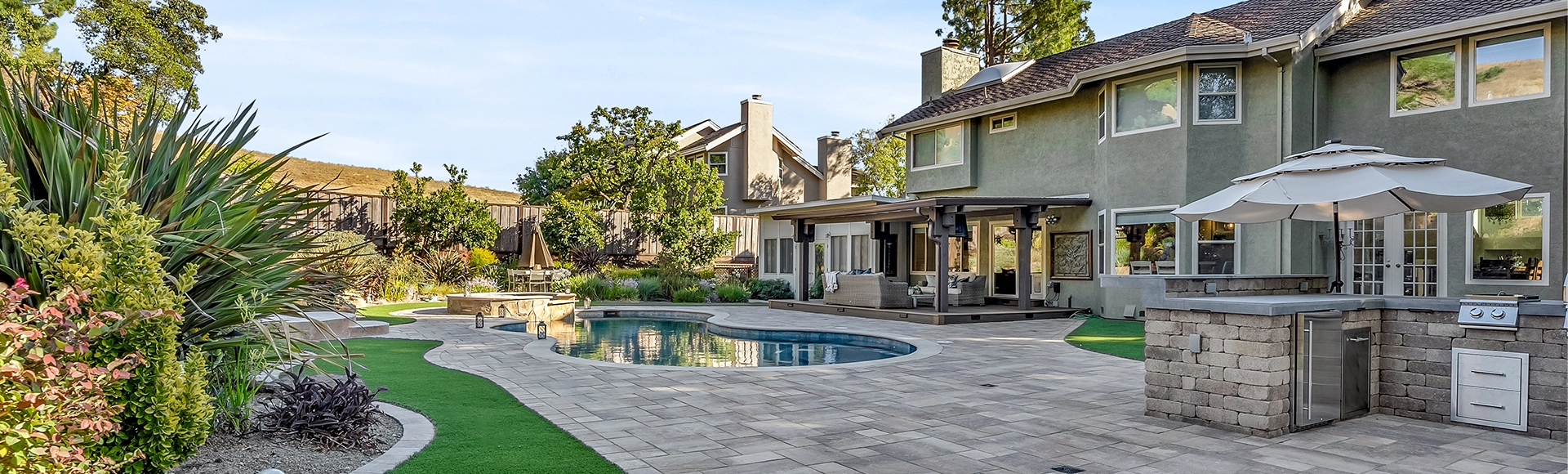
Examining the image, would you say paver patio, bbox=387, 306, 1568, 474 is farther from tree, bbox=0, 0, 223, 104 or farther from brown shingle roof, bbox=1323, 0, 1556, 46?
tree, bbox=0, 0, 223, 104

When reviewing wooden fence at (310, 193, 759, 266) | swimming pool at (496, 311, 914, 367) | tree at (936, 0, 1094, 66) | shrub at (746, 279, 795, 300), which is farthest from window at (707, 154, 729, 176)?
swimming pool at (496, 311, 914, 367)

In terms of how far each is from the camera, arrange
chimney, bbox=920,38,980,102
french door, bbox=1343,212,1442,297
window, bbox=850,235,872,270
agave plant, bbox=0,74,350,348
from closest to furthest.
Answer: agave plant, bbox=0,74,350,348 → french door, bbox=1343,212,1442,297 → window, bbox=850,235,872,270 → chimney, bbox=920,38,980,102

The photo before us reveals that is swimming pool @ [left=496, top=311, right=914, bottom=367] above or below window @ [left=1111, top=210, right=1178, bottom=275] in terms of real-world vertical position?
below

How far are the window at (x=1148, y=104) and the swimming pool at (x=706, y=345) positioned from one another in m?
6.40

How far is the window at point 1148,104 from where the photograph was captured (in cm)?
1439

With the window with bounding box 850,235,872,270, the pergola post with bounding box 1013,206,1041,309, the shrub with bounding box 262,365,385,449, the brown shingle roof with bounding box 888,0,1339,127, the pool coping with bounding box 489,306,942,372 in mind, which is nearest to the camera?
the shrub with bounding box 262,365,385,449

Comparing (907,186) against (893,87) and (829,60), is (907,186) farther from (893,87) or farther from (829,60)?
(893,87)

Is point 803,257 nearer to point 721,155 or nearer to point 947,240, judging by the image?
point 947,240

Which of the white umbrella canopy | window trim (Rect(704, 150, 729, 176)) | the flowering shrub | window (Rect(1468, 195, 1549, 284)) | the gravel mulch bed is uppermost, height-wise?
window trim (Rect(704, 150, 729, 176))

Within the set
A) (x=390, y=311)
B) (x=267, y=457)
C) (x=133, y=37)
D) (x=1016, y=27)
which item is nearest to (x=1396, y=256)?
(x=267, y=457)

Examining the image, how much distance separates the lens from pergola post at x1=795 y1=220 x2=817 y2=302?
1889 cm

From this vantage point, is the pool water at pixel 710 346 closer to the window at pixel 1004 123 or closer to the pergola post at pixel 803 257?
the pergola post at pixel 803 257

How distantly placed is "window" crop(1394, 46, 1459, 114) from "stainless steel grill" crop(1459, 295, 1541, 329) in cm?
824

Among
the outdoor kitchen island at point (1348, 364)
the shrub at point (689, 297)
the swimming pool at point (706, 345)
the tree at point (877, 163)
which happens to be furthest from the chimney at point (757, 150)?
the outdoor kitchen island at point (1348, 364)
